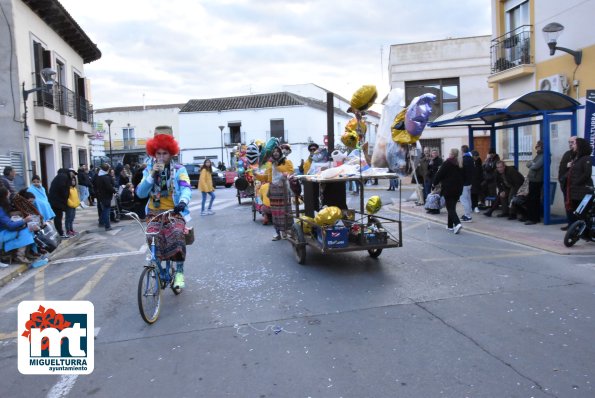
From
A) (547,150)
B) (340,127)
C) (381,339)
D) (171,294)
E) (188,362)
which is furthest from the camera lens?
(340,127)

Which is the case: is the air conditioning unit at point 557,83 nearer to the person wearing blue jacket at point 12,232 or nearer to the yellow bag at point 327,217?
the yellow bag at point 327,217

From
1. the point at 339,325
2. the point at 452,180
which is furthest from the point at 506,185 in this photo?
the point at 339,325

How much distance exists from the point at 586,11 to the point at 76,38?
1833 centimetres

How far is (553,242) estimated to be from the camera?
8.48 meters

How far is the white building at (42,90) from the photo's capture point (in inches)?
559

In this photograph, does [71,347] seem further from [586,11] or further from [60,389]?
[586,11]

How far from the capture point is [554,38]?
36.7 ft

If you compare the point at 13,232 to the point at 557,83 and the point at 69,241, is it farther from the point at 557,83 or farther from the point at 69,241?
the point at 557,83

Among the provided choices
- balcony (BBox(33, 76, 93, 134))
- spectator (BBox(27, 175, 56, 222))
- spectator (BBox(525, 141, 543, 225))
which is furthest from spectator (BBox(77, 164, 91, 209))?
spectator (BBox(525, 141, 543, 225))

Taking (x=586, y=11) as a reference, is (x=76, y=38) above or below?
above

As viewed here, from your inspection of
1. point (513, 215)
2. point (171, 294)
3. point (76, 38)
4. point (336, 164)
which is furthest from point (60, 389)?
point (76, 38)

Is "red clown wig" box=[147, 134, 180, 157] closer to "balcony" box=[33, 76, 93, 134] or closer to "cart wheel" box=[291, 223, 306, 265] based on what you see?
"cart wheel" box=[291, 223, 306, 265]

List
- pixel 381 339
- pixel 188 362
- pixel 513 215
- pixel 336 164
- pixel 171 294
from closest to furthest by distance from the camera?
pixel 188 362, pixel 381 339, pixel 171 294, pixel 336 164, pixel 513 215

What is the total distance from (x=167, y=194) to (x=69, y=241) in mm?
6265
